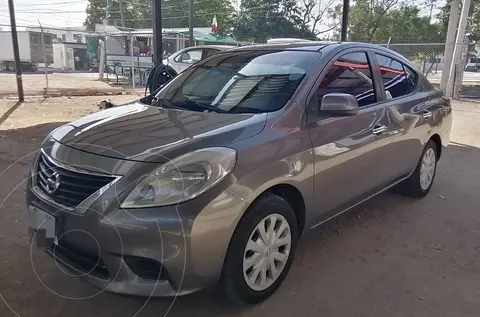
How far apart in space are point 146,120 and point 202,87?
71cm

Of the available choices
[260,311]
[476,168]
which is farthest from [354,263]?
[476,168]

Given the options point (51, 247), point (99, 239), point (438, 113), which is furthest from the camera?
point (438, 113)

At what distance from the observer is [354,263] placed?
3.11 m

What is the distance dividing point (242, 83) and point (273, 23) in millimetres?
31836

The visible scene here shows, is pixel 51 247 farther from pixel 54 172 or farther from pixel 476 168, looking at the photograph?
pixel 476 168

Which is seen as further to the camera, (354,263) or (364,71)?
(364,71)

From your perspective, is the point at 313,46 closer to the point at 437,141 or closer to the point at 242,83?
the point at 242,83

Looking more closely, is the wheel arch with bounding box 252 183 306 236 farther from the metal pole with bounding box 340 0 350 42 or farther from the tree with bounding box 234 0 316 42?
the tree with bounding box 234 0 316 42

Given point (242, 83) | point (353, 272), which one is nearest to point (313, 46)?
point (242, 83)

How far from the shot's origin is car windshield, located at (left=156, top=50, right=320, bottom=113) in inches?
114

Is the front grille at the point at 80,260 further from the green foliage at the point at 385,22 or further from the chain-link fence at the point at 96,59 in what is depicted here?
the green foliage at the point at 385,22

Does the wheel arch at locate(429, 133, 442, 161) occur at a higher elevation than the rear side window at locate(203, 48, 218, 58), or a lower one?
lower

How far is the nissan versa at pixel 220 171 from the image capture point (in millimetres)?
2121

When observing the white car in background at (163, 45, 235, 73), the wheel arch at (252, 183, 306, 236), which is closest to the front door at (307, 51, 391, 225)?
the wheel arch at (252, 183, 306, 236)
